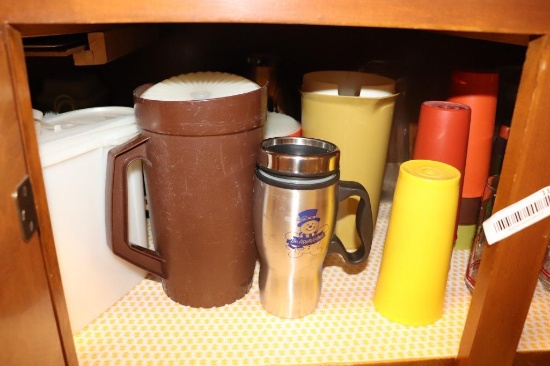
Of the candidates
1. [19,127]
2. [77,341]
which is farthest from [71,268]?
[19,127]

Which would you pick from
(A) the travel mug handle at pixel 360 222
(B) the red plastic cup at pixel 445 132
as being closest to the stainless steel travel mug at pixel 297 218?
(A) the travel mug handle at pixel 360 222

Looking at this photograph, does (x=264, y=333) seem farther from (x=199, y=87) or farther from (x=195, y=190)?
(x=199, y=87)

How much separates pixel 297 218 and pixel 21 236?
11.3 inches

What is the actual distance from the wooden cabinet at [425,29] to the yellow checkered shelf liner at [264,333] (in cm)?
9

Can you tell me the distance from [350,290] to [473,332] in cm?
19

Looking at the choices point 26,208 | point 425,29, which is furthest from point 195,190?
point 425,29

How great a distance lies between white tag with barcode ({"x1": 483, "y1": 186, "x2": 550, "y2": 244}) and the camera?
18.5 inches

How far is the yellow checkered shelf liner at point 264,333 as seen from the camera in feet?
1.82

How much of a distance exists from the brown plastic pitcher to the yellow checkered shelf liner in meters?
0.04

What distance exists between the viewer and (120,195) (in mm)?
557

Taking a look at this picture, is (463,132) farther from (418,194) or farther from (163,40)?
(163,40)

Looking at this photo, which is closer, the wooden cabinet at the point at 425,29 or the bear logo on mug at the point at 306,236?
the wooden cabinet at the point at 425,29

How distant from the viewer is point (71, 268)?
21.6 inches

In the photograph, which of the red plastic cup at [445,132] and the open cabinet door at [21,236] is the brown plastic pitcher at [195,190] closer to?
the open cabinet door at [21,236]
